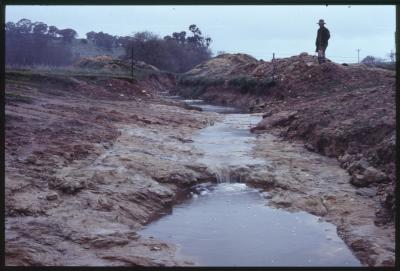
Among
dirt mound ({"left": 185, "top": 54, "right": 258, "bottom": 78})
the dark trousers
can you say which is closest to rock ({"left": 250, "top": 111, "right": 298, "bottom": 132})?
the dark trousers

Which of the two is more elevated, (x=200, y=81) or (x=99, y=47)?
(x=99, y=47)

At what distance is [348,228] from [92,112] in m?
9.71

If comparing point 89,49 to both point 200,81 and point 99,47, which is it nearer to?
point 99,47

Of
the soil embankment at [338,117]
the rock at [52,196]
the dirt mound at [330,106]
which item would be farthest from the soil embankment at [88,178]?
the dirt mound at [330,106]

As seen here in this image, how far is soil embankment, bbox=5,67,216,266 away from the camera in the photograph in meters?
5.89

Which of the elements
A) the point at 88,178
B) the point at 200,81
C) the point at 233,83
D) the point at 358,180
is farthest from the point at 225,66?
the point at 88,178

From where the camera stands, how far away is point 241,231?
7.04 m

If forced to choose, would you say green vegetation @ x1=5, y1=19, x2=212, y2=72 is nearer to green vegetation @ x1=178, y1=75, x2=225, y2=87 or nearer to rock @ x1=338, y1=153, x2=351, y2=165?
green vegetation @ x1=178, y1=75, x2=225, y2=87

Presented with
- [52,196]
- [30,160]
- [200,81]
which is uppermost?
[200,81]

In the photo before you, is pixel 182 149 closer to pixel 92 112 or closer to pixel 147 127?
pixel 147 127

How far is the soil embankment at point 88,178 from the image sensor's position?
5.89m

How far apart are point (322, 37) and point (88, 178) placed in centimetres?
1488

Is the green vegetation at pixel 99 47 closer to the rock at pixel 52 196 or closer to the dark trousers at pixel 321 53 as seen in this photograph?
the dark trousers at pixel 321 53

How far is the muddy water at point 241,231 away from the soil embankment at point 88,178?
34 centimetres
